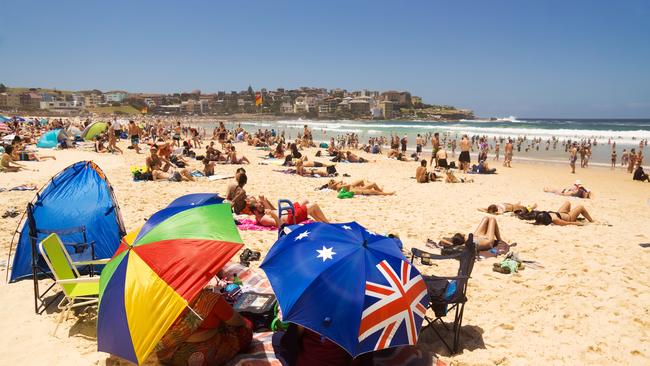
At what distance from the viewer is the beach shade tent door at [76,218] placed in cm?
462

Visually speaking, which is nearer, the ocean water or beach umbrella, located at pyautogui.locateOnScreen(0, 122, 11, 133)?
beach umbrella, located at pyautogui.locateOnScreen(0, 122, 11, 133)

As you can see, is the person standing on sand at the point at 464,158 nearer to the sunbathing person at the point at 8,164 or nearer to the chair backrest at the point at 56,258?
the chair backrest at the point at 56,258

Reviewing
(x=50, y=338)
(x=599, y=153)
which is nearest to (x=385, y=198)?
(x=50, y=338)

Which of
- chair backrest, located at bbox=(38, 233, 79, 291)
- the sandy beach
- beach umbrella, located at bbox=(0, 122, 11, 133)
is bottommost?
the sandy beach

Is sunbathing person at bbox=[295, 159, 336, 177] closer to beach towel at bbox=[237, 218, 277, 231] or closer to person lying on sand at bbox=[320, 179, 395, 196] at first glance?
person lying on sand at bbox=[320, 179, 395, 196]

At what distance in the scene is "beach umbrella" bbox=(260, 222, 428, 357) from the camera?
256 centimetres

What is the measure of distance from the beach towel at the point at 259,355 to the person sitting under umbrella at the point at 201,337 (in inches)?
3.2

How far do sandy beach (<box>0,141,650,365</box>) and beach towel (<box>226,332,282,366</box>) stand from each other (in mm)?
1106

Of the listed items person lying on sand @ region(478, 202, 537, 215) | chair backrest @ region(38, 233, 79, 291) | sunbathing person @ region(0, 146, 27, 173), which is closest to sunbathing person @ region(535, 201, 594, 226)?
person lying on sand @ region(478, 202, 537, 215)

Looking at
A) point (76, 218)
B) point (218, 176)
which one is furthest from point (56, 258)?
point (218, 176)

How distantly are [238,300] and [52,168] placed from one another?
12.6 metres

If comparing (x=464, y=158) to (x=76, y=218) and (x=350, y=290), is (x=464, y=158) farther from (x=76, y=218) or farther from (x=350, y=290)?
(x=350, y=290)

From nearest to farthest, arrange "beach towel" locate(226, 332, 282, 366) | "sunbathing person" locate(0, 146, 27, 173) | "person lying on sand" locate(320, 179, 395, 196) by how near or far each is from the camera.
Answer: "beach towel" locate(226, 332, 282, 366) → "person lying on sand" locate(320, 179, 395, 196) → "sunbathing person" locate(0, 146, 27, 173)

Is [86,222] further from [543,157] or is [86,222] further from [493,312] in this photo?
[543,157]
